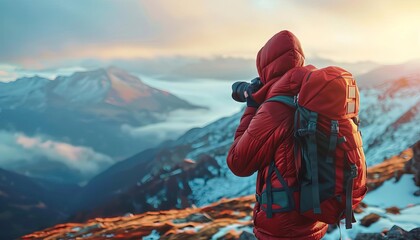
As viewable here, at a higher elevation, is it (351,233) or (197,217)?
(351,233)

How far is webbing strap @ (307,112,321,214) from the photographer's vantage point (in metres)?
4.57

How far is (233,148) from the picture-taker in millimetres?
5168

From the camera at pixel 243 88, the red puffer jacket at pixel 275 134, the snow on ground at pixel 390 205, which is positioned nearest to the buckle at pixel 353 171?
the red puffer jacket at pixel 275 134

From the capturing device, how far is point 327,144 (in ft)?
15.3

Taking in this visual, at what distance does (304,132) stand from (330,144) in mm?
361

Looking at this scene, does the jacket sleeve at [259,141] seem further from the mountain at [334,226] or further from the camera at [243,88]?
the mountain at [334,226]

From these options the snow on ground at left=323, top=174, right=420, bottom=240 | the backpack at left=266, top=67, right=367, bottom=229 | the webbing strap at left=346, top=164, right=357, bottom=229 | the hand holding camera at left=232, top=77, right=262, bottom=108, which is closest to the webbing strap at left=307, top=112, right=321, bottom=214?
the backpack at left=266, top=67, right=367, bottom=229

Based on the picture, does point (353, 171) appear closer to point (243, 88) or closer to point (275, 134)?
point (275, 134)

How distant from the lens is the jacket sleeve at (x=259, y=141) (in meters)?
4.82

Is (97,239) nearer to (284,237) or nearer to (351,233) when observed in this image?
(351,233)

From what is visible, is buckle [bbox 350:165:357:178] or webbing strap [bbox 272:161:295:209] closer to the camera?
buckle [bbox 350:165:357:178]

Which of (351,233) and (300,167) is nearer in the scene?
(300,167)

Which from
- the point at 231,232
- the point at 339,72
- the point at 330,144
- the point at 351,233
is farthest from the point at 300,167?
the point at 231,232

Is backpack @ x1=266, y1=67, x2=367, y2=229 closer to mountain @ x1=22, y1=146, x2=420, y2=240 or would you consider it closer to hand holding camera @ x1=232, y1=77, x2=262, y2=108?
hand holding camera @ x1=232, y1=77, x2=262, y2=108
